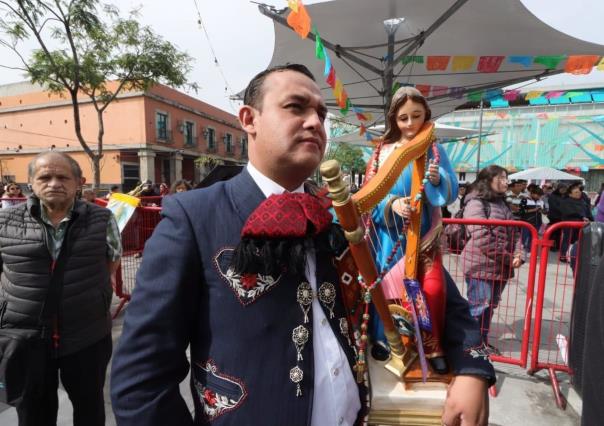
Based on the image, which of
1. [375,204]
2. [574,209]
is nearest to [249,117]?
[375,204]

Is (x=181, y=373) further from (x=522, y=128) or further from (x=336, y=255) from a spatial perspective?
(x=522, y=128)

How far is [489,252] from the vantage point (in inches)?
126

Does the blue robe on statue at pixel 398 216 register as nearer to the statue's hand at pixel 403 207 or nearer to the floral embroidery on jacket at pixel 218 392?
the statue's hand at pixel 403 207

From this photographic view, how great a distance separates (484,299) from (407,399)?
2.43m

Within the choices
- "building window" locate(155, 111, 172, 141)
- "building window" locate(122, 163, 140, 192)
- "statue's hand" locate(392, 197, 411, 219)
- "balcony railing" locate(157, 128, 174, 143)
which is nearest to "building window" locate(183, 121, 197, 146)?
"balcony railing" locate(157, 128, 174, 143)

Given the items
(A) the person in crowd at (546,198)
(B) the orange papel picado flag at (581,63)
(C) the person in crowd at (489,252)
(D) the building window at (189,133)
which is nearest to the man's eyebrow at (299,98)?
(C) the person in crowd at (489,252)

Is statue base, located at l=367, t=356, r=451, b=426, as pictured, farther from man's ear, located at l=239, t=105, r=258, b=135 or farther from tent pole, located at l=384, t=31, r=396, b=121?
tent pole, located at l=384, t=31, r=396, b=121

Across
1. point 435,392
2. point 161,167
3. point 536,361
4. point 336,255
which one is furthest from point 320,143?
point 161,167

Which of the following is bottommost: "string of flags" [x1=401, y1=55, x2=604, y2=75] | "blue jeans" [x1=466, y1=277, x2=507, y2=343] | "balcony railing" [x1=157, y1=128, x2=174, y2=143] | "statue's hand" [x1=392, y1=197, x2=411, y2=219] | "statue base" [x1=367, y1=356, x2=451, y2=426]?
"blue jeans" [x1=466, y1=277, x2=507, y2=343]

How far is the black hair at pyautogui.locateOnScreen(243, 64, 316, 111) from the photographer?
3.50ft

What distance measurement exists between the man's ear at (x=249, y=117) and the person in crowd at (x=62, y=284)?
1479mm

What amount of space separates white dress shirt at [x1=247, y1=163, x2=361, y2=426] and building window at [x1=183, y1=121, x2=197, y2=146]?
2900 cm

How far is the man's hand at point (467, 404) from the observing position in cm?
107

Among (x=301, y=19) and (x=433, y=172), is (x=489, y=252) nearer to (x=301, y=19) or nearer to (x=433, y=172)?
(x=433, y=172)
